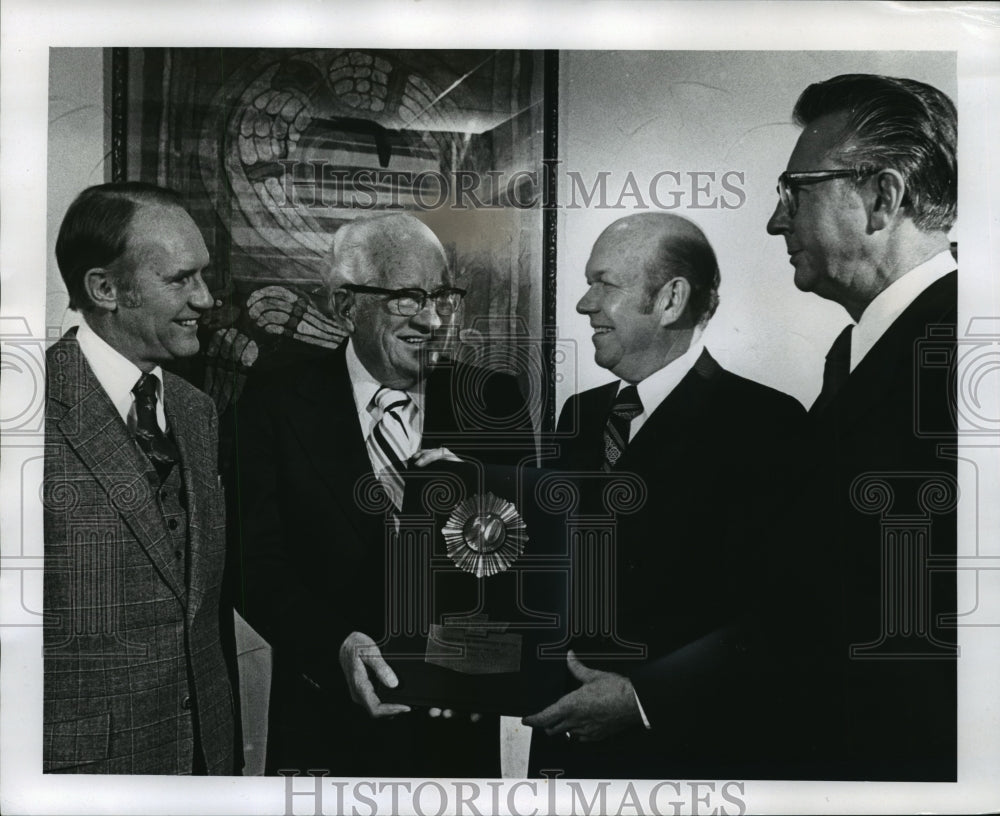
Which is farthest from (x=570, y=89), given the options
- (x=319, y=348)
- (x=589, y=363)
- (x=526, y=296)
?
(x=319, y=348)

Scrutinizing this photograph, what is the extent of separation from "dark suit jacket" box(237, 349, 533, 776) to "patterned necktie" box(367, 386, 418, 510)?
0.11 ft

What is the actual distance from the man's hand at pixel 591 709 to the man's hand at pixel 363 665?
351mm

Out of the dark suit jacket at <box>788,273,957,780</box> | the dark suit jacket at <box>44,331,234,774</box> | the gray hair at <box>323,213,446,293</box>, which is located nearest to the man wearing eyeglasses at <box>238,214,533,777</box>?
the gray hair at <box>323,213,446,293</box>

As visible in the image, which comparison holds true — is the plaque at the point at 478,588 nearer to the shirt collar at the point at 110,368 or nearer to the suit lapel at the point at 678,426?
the suit lapel at the point at 678,426

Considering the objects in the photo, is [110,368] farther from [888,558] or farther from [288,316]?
[888,558]

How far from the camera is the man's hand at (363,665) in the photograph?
2406mm

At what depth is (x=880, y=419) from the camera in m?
2.39

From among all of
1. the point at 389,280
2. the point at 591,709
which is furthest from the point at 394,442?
the point at 591,709

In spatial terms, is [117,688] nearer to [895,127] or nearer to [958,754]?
[958,754]

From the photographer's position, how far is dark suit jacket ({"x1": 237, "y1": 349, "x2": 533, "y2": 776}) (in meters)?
2.40

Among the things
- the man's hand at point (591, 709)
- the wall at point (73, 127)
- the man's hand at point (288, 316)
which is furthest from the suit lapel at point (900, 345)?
the wall at point (73, 127)

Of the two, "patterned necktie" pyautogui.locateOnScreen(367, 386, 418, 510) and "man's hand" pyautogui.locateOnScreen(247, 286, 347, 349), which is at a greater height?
"man's hand" pyautogui.locateOnScreen(247, 286, 347, 349)

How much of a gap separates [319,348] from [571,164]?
0.74 metres

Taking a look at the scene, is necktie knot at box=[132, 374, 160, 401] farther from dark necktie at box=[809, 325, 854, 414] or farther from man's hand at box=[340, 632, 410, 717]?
dark necktie at box=[809, 325, 854, 414]
